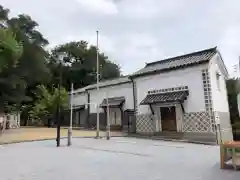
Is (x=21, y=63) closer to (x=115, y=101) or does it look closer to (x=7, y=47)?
(x=7, y=47)

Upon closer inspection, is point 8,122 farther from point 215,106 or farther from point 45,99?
point 215,106

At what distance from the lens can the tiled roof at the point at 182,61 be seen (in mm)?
19844

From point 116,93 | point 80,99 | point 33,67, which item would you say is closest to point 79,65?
point 80,99

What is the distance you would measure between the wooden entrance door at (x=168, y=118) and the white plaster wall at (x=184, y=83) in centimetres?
130

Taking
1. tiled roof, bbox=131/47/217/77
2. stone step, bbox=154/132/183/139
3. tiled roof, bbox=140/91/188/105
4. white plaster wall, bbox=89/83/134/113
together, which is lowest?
stone step, bbox=154/132/183/139

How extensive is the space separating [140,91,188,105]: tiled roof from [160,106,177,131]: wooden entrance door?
1079 millimetres

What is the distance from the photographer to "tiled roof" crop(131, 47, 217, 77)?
1984cm

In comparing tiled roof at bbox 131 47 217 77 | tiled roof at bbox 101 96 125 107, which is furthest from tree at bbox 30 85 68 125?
tiled roof at bbox 131 47 217 77

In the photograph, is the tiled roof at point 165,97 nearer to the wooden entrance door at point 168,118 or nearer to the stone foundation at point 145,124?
the wooden entrance door at point 168,118

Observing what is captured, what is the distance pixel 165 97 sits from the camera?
20.5 metres

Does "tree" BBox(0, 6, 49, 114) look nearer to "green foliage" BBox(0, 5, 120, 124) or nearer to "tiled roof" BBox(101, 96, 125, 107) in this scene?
"green foliage" BBox(0, 5, 120, 124)

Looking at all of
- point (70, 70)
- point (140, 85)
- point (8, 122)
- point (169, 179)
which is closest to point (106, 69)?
point (70, 70)

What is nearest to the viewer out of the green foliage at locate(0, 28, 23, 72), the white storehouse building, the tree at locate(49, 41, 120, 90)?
the green foliage at locate(0, 28, 23, 72)

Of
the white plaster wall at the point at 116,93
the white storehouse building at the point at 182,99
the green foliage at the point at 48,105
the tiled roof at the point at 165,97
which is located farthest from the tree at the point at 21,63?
the tiled roof at the point at 165,97
